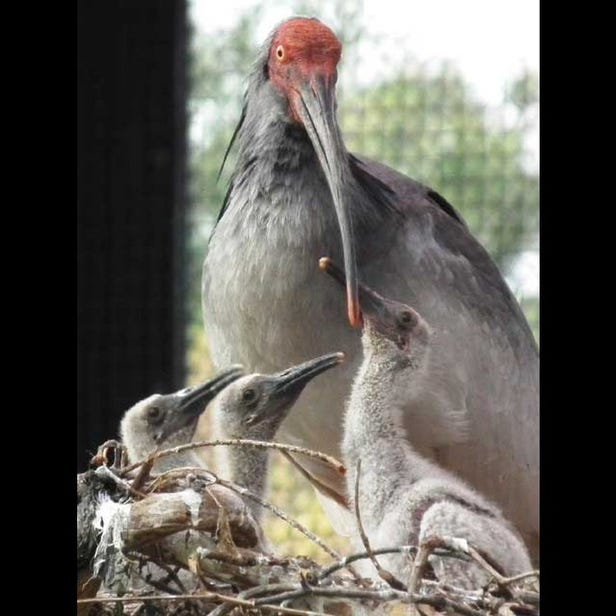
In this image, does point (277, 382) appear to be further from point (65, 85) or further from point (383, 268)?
point (65, 85)

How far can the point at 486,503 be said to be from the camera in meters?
1.51

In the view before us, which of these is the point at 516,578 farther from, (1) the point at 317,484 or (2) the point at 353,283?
(2) the point at 353,283

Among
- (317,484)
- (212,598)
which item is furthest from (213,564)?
(317,484)

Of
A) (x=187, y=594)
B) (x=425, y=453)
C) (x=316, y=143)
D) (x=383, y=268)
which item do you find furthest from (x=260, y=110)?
(x=187, y=594)

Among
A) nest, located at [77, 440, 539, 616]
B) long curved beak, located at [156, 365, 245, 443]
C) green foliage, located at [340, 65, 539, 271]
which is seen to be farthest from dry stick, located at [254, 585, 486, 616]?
green foliage, located at [340, 65, 539, 271]

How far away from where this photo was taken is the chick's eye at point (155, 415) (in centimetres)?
161

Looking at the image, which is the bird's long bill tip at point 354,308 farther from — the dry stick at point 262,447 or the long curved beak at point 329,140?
the dry stick at point 262,447

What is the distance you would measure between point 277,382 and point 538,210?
1.08 feet

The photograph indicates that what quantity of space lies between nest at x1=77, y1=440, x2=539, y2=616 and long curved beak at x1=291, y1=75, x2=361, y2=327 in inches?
8.9

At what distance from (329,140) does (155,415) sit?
355 mm

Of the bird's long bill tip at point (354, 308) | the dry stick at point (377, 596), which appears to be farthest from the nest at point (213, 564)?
the bird's long bill tip at point (354, 308)

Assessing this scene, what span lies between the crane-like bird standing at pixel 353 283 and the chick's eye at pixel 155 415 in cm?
11

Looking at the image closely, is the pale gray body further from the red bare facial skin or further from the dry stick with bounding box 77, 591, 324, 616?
the red bare facial skin

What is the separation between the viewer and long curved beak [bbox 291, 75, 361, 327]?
154 centimetres
